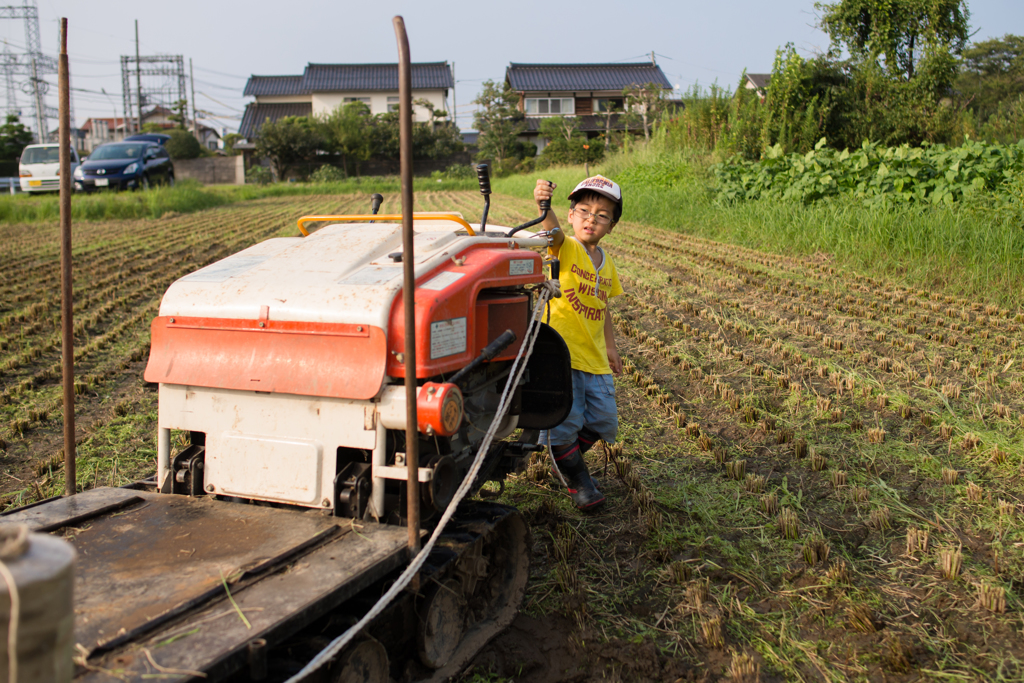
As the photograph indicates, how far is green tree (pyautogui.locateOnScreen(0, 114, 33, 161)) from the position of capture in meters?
34.8

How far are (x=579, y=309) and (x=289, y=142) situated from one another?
36.1m

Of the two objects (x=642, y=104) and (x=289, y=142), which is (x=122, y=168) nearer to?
(x=289, y=142)

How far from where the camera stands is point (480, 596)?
8.70 feet

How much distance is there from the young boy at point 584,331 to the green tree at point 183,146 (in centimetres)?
3792

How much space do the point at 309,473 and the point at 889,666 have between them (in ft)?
6.36

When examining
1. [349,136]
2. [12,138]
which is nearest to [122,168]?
[349,136]

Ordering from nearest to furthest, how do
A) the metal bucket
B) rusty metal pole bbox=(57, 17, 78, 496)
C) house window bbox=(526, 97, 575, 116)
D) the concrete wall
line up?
the metal bucket
rusty metal pole bbox=(57, 17, 78, 496)
the concrete wall
house window bbox=(526, 97, 575, 116)

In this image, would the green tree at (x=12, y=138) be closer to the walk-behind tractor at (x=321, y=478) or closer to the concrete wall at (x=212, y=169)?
the concrete wall at (x=212, y=169)

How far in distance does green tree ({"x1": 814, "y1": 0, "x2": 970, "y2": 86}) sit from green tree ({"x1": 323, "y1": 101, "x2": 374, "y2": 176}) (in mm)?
24412

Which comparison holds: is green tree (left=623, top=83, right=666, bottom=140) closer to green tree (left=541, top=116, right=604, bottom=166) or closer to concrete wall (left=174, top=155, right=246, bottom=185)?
green tree (left=541, top=116, right=604, bottom=166)

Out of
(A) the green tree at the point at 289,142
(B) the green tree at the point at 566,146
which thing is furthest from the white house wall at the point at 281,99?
(B) the green tree at the point at 566,146

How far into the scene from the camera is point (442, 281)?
236 centimetres

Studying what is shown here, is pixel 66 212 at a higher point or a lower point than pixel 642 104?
lower

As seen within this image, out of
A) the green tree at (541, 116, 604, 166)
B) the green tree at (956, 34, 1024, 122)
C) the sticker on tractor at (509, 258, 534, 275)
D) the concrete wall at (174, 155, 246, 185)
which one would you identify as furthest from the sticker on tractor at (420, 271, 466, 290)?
the concrete wall at (174, 155, 246, 185)
